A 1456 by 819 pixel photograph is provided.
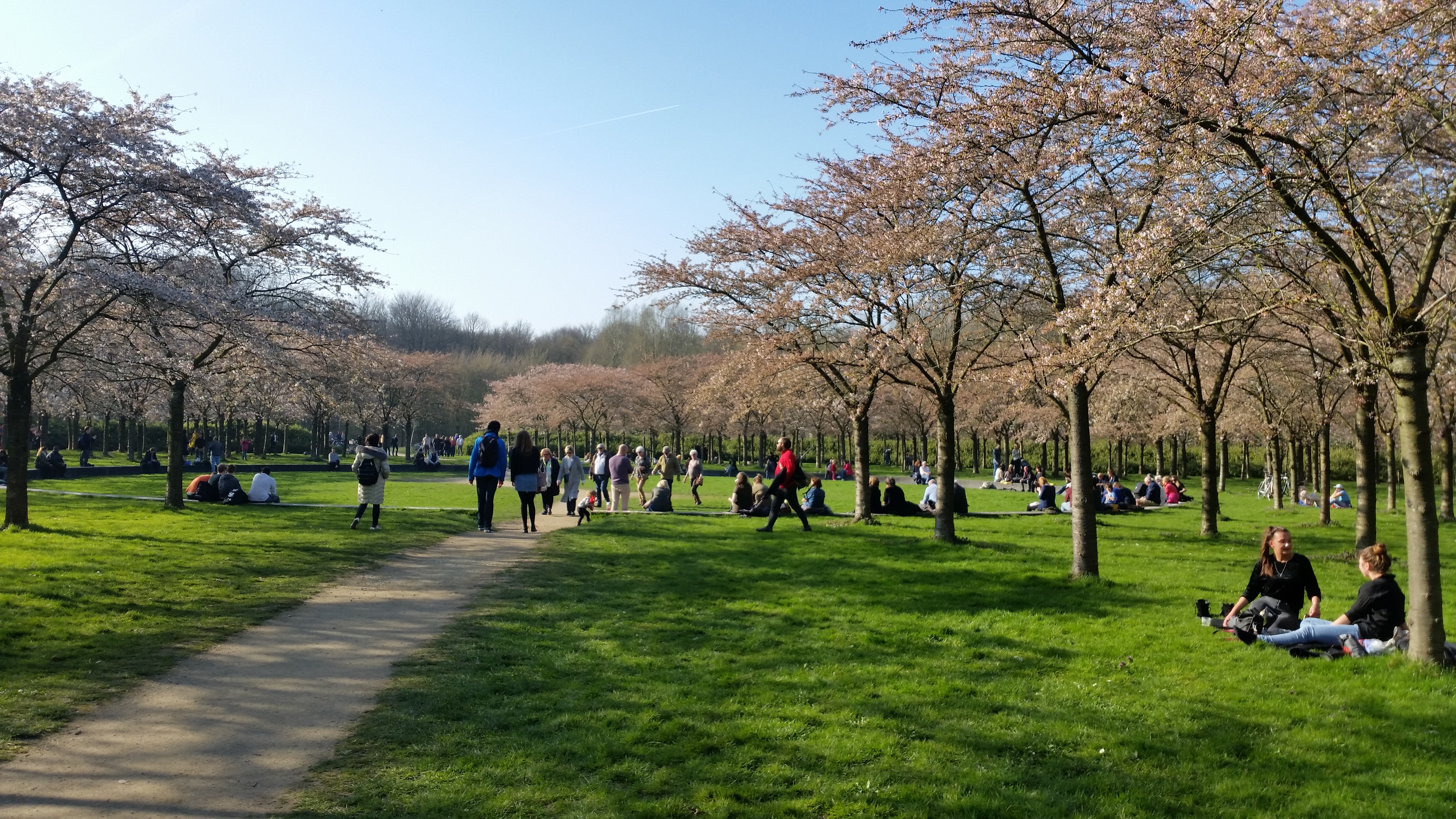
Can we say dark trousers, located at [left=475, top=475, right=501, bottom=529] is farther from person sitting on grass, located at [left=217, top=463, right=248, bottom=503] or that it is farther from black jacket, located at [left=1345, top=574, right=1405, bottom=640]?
black jacket, located at [left=1345, top=574, right=1405, bottom=640]

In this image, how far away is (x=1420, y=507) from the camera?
739cm

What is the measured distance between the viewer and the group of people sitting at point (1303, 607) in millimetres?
7777

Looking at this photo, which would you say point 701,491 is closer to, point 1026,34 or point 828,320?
point 828,320

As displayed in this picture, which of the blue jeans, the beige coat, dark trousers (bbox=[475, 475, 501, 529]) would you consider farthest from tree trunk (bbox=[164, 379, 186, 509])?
the blue jeans

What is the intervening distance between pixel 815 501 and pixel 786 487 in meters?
4.71

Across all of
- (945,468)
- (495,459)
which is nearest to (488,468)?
(495,459)

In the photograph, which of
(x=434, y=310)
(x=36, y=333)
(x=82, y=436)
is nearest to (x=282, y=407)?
(x=82, y=436)

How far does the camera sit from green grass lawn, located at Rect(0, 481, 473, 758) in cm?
680

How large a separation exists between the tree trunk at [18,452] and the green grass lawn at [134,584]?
1.41 ft

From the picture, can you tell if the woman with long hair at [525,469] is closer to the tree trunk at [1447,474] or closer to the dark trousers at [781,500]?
the dark trousers at [781,500]

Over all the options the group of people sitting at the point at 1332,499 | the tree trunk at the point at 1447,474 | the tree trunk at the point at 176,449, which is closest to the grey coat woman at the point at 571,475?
the tree trunk at the point at 176,449

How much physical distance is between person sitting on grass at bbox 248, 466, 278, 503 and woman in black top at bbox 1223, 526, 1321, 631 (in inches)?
754

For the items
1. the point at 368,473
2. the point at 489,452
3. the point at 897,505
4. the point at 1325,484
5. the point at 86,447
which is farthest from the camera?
the point at 86,447

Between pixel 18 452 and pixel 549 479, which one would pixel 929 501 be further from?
pixel 18 452
